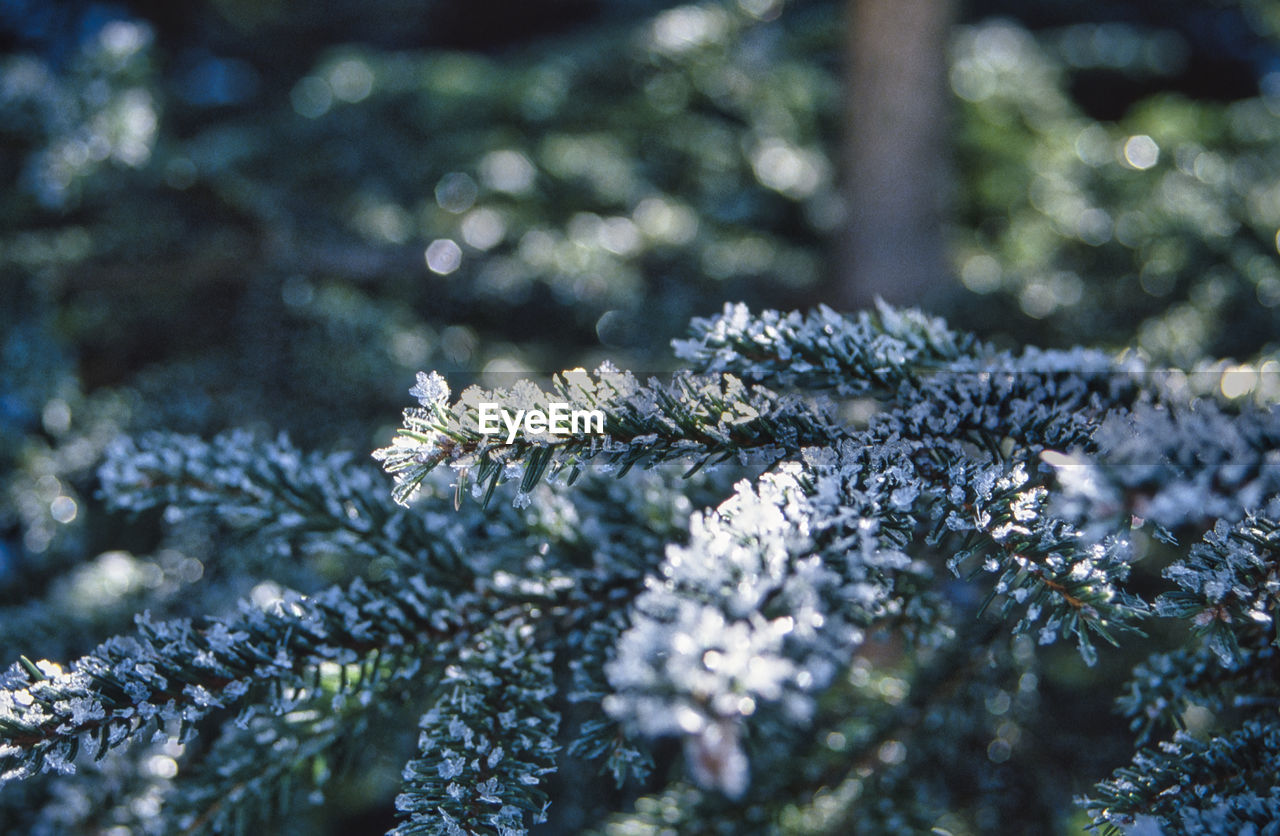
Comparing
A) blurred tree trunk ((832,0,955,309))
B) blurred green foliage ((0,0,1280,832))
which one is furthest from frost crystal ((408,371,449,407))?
blurred tree trunk ((832,0,955,309))

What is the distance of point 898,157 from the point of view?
1550 mm

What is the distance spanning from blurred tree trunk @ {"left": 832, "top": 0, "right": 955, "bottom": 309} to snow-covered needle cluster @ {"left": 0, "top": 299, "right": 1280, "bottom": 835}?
85cm

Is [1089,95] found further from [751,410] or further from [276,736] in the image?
[276,736]

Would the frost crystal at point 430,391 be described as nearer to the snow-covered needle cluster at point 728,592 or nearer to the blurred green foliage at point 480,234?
the snow-covered needle cluster at point 728,592

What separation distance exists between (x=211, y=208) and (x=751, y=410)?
55.9 inches

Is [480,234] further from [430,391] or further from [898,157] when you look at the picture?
[430,391]

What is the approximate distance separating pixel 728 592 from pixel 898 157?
1.34 metres

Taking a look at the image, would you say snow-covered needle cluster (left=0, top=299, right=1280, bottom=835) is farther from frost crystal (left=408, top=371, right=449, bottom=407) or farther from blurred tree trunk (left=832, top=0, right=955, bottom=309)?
blurred tree trunk (left=832, top=0, right=955, bottom=309)

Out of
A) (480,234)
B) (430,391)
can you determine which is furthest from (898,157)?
(430,391)

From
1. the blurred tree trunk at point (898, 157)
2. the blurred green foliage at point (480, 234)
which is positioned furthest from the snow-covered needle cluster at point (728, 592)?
the blurred tree trunk at point (898, 157)

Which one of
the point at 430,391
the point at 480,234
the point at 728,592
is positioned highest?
the point at 480,234

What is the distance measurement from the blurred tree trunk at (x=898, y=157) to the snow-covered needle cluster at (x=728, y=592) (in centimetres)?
85

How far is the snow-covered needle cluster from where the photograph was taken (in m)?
0.47

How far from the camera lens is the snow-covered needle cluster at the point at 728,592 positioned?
1.56 ft
